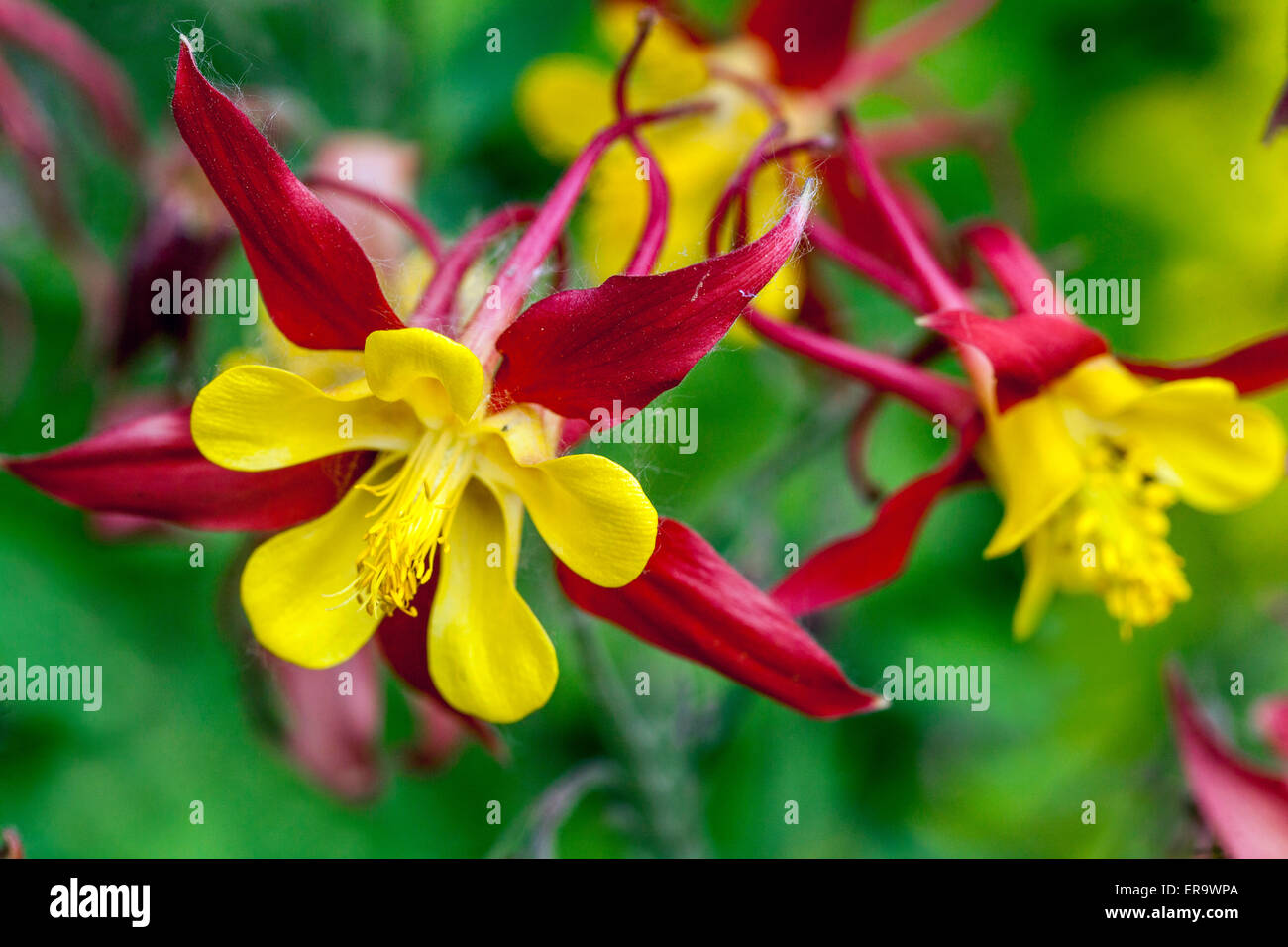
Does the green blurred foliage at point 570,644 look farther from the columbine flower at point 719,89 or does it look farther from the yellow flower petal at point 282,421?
the yellow flower petal at point 282,421

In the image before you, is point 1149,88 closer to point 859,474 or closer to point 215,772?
point 859,474

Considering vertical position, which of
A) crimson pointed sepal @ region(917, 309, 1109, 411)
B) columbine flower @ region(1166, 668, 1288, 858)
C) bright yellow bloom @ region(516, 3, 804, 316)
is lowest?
columbine flower @ region(1166, 668, 1288, 858)

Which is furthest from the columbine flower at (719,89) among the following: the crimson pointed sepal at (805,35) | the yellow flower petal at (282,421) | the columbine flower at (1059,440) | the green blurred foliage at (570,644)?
the yellow flower petal at (282,421)

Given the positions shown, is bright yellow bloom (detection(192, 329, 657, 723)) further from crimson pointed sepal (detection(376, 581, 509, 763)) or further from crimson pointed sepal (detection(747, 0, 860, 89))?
crimson pointed sepal (detection(747, 0, 860, 89))

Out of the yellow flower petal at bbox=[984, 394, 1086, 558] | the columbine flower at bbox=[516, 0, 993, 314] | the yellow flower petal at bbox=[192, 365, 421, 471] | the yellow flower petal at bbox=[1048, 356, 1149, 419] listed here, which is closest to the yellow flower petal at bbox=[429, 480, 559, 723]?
the yellow flower petal at bbox=[192, 365, 421, 471]

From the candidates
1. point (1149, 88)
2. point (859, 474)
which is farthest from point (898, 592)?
point (1149, 88)

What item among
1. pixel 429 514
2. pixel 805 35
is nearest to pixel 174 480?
pixel 429 514

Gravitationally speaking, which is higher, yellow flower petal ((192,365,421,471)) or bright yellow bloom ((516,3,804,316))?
bright yellow bloom ((516,3,804,316))

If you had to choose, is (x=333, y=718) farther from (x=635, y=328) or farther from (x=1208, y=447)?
(x=1208, y=447)
